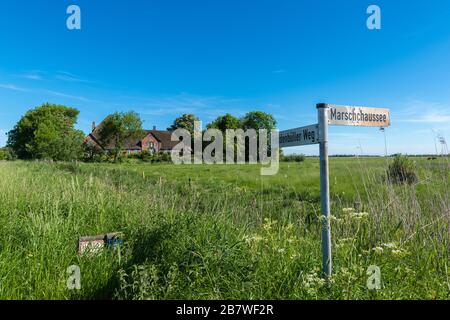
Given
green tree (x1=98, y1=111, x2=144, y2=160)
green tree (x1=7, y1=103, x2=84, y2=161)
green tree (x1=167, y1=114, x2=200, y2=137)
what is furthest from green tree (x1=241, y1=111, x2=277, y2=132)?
green tree (x1=7, y1=103, x2=84, y2=161)

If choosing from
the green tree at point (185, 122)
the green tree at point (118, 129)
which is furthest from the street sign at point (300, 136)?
the green tree at point (185, 122)

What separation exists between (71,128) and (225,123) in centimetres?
3045

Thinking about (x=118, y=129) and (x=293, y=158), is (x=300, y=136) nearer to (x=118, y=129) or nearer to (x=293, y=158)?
(x=293, y=158)

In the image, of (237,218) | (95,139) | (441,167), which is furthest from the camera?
(95,139)

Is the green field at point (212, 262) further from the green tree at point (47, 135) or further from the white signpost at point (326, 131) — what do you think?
the green tree at point (47, 135)

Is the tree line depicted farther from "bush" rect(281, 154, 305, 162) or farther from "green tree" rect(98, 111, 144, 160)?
"bush" rect(281, 154, 305, 162)

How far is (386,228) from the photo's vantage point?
4.11m

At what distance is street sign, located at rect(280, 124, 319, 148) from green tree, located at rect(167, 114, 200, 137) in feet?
213

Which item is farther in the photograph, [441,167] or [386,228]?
[441,167]

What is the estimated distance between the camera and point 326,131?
2572 millimetres

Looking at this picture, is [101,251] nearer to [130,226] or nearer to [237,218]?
[130,226]

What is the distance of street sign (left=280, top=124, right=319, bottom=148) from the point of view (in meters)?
2.63
